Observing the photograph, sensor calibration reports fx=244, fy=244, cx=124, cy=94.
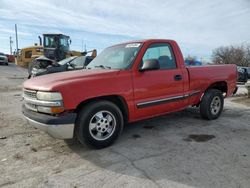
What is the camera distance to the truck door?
4582 mm

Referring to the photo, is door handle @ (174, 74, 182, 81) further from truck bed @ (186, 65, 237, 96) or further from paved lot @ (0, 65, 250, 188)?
paved lot @ (0, 65, 250, 188)

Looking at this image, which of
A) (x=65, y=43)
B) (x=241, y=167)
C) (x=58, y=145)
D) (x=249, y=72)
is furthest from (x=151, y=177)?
(x=249, y=72)

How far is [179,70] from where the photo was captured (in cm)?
527

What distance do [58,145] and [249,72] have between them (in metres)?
23.1

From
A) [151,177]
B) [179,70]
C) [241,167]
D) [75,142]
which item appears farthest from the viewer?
[179,70]

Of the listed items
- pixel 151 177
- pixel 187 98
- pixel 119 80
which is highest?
pixel 119 80

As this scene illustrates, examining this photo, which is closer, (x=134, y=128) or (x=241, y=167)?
(x=241, y=167)

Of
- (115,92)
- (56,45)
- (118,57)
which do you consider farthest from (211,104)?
(56,45)

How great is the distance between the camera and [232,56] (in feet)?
187

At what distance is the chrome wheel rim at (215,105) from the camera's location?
6156mm

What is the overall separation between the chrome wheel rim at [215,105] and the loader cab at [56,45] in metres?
16.3

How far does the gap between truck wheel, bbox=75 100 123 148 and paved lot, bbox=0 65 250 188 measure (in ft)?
0.63

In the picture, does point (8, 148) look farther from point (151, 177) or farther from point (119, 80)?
point (151, 177)

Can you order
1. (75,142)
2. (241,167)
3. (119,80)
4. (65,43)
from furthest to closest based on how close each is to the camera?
(65,43)
(75,142)
(119,80)
(241,167)
